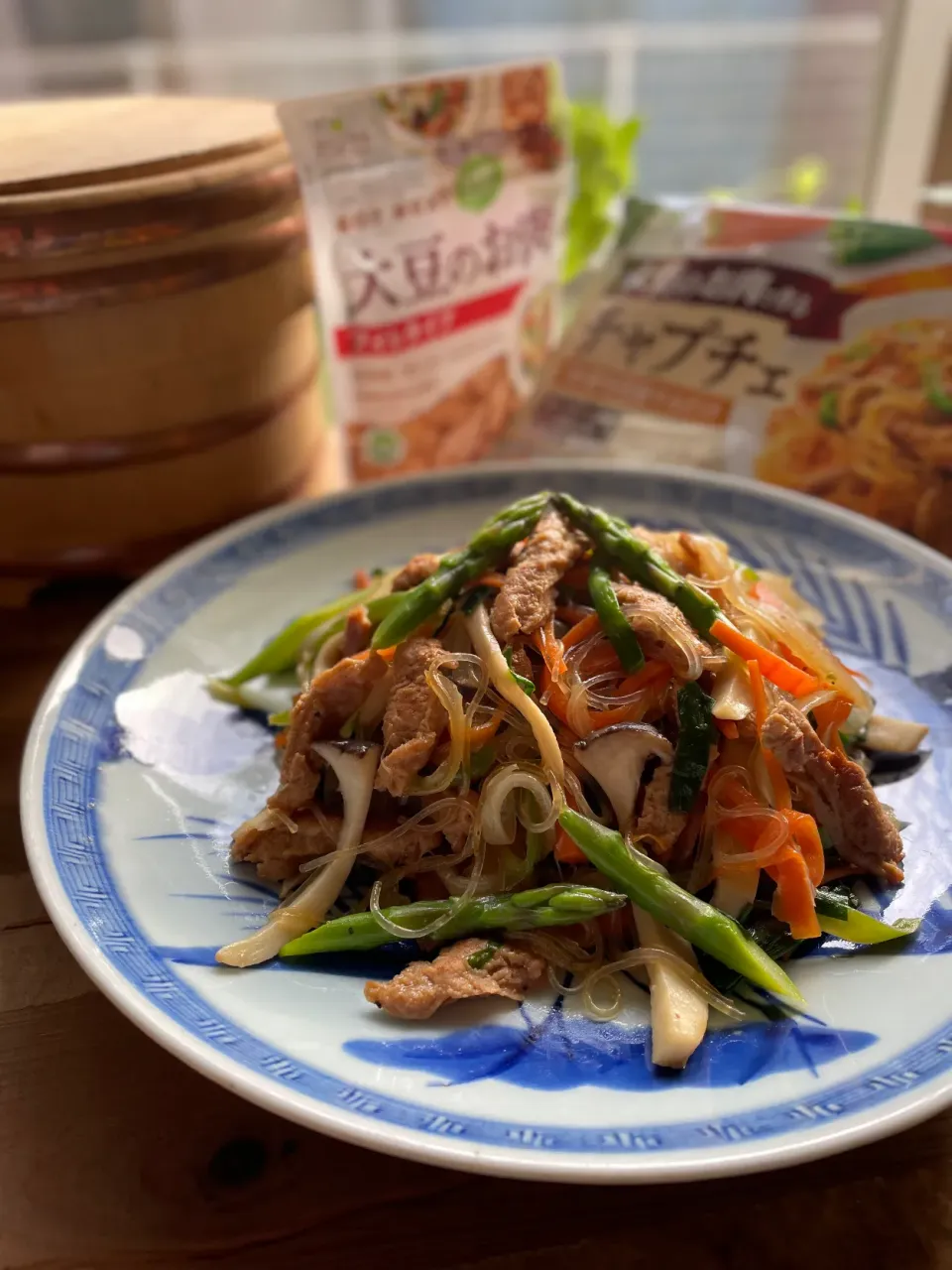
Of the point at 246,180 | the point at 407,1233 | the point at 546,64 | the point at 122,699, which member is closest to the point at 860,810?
the point at 407,1233

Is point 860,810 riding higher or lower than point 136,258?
lower

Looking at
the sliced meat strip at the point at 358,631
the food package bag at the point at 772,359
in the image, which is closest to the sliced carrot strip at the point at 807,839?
the sliced meat strip at the point at 358,631

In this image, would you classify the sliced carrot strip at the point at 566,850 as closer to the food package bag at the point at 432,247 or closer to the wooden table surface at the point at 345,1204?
the wooden table surface at the point at 345,1204

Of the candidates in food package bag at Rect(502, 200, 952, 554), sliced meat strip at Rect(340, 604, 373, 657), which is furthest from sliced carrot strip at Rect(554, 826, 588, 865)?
food package bag at Rect(502, 200, 952, 554)

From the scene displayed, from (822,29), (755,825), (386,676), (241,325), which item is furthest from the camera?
(822,29)

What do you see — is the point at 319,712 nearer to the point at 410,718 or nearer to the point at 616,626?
the point at 410,718

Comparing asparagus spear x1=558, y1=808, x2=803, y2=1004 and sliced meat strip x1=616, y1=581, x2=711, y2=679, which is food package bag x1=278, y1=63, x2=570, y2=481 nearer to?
sliced meat strip x1=616, y1=581, x2=711, y2=679

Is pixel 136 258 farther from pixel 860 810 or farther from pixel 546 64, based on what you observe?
pixel 860 810

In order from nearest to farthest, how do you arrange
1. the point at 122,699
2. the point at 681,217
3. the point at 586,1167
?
the point at 586,1167 → the point at 122,699 → the point at 681,217

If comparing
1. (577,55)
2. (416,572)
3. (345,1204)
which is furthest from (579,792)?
(577,55)
